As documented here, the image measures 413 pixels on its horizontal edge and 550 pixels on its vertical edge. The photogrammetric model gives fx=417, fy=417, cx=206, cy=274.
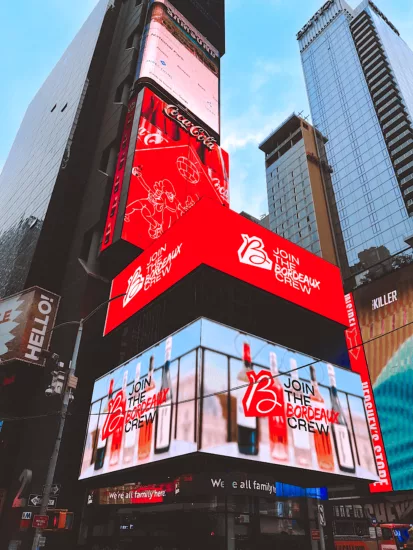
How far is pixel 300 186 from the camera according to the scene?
11050 cm

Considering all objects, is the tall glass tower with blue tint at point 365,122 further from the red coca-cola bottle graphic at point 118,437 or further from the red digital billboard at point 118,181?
the red coca-cola bottle graphic at point 118,437

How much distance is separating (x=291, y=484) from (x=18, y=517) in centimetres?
1463

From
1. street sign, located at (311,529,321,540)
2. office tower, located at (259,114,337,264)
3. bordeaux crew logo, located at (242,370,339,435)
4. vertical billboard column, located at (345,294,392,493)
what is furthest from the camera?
office tower, located at (259,114,337,264)

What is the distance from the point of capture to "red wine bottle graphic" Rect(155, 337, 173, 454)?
54.4ft

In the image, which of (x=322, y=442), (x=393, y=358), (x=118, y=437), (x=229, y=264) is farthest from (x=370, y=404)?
(x=118, y=437)

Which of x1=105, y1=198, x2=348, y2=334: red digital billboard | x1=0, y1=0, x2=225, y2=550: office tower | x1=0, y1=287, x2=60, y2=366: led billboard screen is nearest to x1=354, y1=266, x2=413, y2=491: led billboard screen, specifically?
x1=105, y1=198, x2=348, y2=334: red digital billboard

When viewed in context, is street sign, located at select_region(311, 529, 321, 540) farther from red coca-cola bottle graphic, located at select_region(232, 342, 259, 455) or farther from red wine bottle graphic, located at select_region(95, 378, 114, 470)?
red wine bottle graphic, located at select_region(95, 378, 114, 470)

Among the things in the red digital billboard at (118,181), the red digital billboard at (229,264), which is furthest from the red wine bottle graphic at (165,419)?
the red digital billboard at (118,181)

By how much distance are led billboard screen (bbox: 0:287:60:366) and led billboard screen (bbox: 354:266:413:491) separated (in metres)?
28.5

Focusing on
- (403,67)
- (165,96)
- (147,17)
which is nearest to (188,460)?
(165,96)

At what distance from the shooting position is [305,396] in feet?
65.1

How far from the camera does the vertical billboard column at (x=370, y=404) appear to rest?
3794 centimetres

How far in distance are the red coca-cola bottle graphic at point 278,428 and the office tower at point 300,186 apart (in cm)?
8022

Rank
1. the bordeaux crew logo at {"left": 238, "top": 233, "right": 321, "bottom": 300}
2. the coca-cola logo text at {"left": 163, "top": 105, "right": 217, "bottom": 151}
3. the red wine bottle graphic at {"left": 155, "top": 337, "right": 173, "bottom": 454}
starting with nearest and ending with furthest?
1. the red wine bottle graphic at {"left": 155, "top": 337, "right": 173, "bottom": 454}
2. the bordeaux crew logo at {"left": 238, "top": 233, "right": 321, "bottom": 300}
3. the coca-cola logo text at {"left": 163, "top": 105, "right": 217, "bottom": 151}
